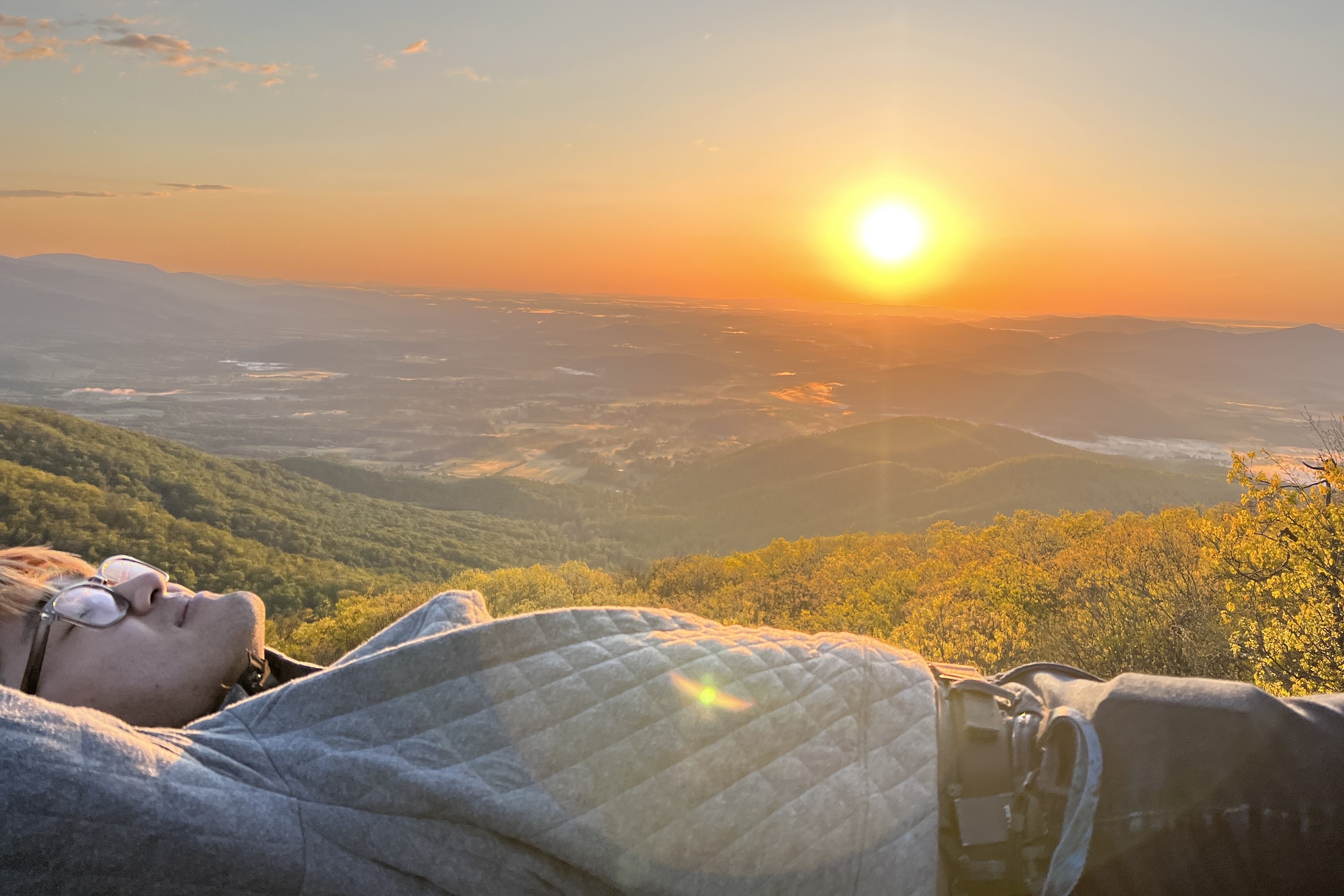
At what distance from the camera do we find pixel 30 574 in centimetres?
189

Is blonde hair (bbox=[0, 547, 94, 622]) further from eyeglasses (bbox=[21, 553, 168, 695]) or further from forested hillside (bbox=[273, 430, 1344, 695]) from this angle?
forested hillside (bbox=[273, 430, 1344, 695])

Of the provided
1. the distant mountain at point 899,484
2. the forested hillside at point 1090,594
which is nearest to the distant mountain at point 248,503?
the forested hillside at point 1090,594

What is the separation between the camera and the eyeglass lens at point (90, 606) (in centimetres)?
181

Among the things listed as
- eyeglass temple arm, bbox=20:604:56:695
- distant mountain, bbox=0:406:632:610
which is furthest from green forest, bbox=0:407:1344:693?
eyeglass temple arm, bbox=20:604:56:695

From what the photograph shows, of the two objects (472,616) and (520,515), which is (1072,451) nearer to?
(520,515)

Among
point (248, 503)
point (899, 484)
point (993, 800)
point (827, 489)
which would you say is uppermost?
point (993, 800)

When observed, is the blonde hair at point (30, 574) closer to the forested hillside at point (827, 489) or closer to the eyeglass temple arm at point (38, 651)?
the eyeglass temple arm at point (38, 651)

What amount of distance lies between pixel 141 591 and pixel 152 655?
0.60 ft

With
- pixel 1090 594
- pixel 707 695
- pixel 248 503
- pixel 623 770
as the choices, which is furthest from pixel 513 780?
pixel 248 503

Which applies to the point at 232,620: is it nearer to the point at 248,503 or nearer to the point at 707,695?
the point at 707,695

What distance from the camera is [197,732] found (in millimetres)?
1453

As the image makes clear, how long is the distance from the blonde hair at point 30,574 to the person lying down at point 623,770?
20 millimetres

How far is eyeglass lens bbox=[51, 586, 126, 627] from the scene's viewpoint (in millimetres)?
1807

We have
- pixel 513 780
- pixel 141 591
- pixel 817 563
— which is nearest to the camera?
pixel 513 780
